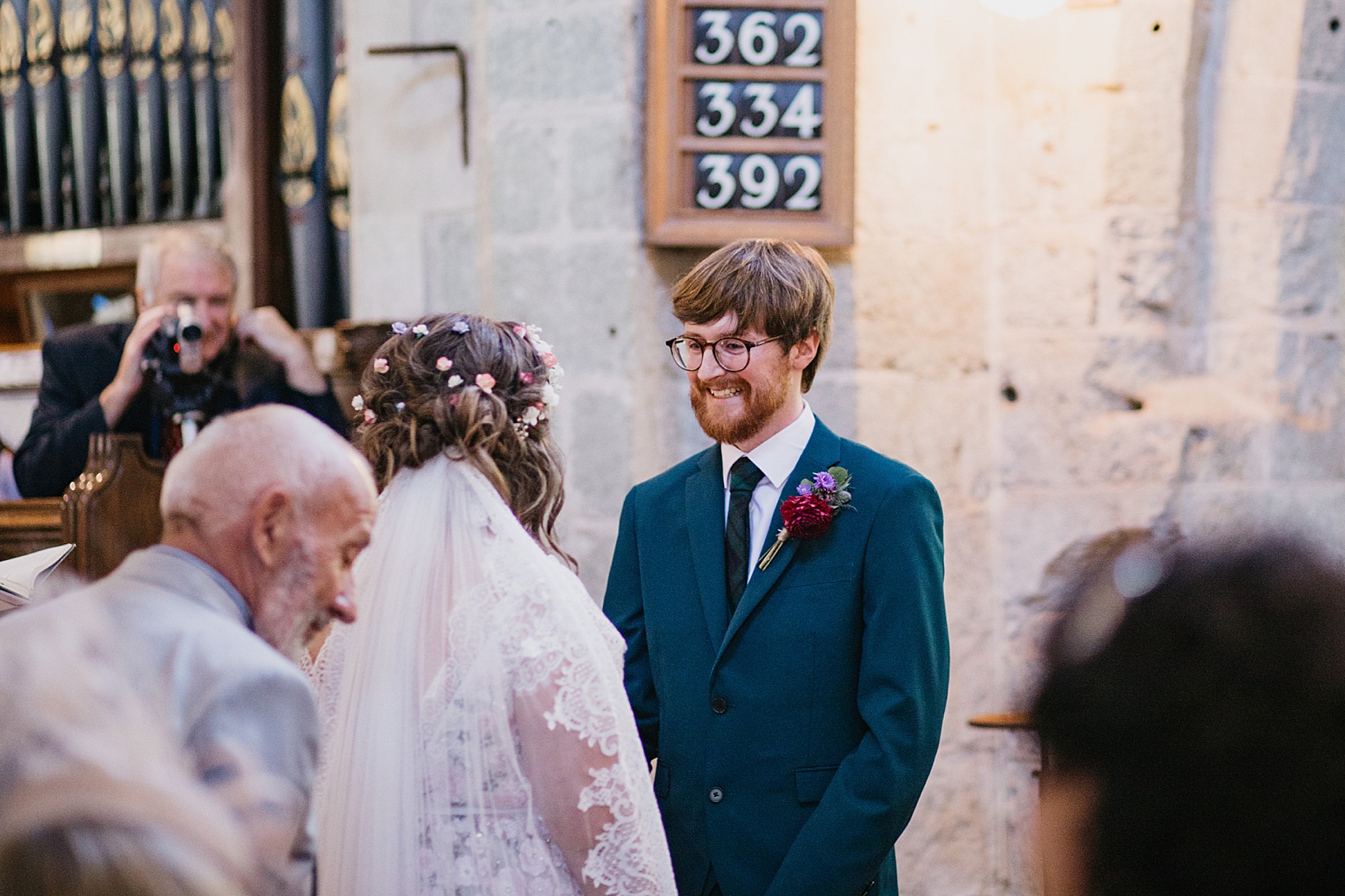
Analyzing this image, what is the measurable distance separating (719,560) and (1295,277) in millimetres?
2236

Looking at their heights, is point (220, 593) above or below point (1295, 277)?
below

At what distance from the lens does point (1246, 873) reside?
888 mm

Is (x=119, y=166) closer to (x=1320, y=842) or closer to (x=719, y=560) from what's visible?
(x=719, y=560)

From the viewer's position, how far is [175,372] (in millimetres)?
3369

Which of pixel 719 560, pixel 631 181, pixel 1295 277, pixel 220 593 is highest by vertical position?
pixel 631 181

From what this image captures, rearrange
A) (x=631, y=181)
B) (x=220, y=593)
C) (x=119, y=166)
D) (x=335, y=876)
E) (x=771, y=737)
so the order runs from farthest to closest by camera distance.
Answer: (x=119, y=166)
(x=631, y=181)
(x=771, y=737)
(x=335, y=876)
(x=220, y=593)

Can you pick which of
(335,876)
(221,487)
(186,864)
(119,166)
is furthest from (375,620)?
(119,166)

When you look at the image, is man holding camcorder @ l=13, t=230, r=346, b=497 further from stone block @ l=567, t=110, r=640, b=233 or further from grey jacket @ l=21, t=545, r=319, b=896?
grey jacket @ l=21, t=545, r=319, b=896

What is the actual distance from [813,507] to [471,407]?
62 centimetres

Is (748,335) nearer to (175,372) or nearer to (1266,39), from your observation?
(175,372)

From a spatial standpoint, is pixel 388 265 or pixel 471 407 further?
pixel 388 265

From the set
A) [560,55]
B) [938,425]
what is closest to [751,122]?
[560,55]

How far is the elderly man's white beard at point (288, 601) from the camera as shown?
1365mm

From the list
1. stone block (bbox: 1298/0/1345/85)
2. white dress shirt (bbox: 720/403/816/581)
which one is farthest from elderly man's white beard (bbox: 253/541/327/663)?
stone block (bbox: 1298/0/1345/85)
